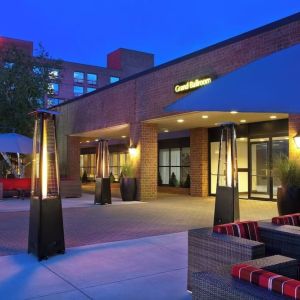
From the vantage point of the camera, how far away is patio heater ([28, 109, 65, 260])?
6.10 meters

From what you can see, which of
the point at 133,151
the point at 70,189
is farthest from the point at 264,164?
the point at 70,189

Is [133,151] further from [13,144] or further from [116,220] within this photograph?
[116,220]

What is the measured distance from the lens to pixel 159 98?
14719 millimetres

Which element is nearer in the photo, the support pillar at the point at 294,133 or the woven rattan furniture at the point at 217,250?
the woven rattan furniture at the point at 217,250

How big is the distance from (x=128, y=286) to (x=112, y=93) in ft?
45.9

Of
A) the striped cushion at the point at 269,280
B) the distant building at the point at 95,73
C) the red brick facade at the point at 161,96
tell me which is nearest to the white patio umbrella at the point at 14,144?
the red brick facade at the point at 161,96

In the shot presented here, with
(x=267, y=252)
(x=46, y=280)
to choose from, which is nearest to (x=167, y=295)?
(x=267, y=252)

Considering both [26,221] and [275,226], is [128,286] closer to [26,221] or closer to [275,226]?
[275,226]

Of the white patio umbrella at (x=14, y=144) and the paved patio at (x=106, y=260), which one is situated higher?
the white patio umbrella at (x=14, y=144)

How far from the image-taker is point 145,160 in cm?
1582

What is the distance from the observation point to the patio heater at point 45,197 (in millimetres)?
6098

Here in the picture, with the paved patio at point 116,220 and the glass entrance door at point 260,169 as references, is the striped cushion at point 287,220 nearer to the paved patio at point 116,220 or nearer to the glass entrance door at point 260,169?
the paved patio at point 116,220

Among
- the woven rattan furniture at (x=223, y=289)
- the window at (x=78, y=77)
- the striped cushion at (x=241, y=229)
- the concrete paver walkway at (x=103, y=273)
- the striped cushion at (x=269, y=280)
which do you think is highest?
the window at (x=78, y=77)

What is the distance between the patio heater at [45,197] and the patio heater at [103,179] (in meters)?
7.65
